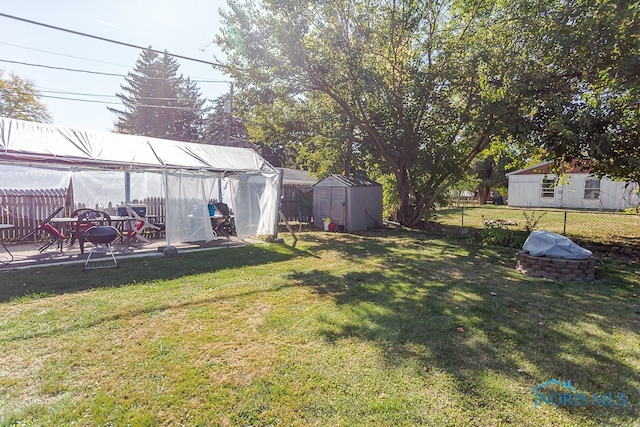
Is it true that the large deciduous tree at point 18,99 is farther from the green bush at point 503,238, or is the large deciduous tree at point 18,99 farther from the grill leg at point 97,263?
the green bush at point 503,238

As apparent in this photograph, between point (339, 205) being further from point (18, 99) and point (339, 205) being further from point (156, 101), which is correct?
point (156, 101)

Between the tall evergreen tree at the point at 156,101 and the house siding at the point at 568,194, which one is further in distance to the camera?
the tall evergreen tree at the point at 156,101

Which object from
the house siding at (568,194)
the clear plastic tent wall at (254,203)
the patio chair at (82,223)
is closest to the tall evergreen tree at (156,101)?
the patio chair at (82,223)

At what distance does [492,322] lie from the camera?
→ 3625mm

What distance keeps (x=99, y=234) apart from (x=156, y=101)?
31.6 metres

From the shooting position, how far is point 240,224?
9.17 m

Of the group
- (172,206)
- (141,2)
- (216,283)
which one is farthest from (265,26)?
(216,283)

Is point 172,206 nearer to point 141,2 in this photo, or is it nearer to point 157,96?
point 141,2

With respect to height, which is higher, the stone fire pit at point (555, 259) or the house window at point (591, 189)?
the house window at point (591, 189)
